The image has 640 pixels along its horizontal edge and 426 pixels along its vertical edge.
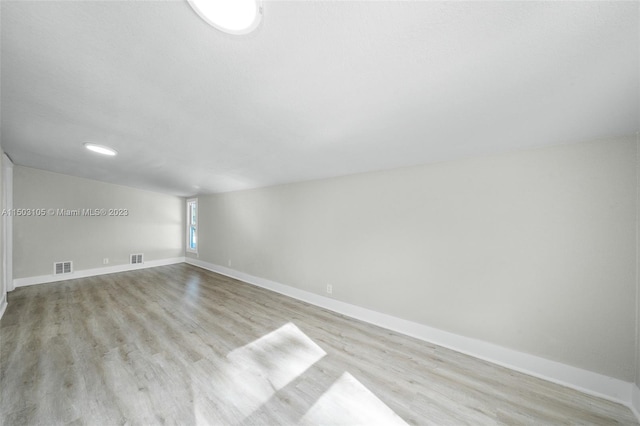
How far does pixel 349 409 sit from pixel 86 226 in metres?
6.44

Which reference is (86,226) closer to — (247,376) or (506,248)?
(247,376)

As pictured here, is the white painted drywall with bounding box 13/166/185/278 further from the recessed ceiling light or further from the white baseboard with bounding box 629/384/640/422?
the white baseboard with bounding box 629/384/640/422

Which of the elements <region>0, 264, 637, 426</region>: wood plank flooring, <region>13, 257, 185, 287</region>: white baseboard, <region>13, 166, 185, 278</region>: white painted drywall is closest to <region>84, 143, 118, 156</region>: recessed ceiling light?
<region>0, 264, 637, 426</region>: wood plank flooring

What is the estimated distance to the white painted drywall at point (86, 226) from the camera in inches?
162

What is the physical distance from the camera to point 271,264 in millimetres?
4109

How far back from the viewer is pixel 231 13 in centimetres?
99

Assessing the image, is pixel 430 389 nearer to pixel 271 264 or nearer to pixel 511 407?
pixel 511 407

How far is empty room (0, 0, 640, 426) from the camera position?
3.46 ft

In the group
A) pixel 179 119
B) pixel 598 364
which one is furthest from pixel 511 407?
pixel 179 119

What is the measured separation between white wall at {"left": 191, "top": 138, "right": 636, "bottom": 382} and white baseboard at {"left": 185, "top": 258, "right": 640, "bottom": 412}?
0.06 meters

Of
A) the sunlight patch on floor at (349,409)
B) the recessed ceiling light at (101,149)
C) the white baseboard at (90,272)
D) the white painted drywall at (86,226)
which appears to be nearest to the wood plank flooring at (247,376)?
the sunlight patch on floor at (349,409)

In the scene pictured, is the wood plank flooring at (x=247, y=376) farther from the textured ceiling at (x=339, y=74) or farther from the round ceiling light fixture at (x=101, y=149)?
the round ceiling light fixture at (x=101, y=149)

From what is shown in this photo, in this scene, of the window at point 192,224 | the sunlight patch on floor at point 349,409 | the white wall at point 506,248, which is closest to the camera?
the sunlight patch on floor at point 349,409

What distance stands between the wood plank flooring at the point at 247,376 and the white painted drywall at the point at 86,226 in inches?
74.9
